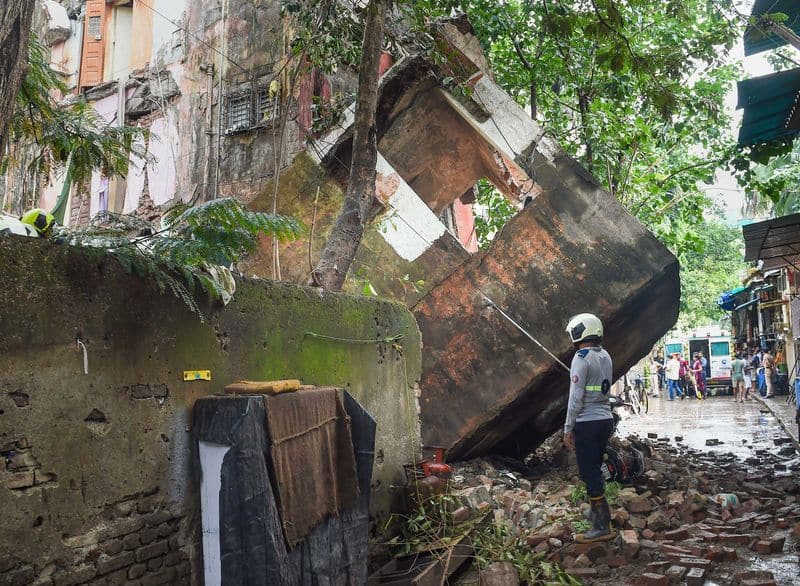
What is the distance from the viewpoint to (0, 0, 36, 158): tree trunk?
113 inches

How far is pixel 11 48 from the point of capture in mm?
2912

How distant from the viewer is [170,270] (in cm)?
374

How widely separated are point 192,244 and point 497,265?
15.7ft

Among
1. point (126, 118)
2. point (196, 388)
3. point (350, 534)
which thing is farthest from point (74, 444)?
point (126, 118)

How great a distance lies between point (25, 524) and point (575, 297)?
627 cm

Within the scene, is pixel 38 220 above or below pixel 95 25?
below

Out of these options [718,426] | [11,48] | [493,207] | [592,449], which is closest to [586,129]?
[493,207]

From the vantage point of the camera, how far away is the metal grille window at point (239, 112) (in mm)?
12625

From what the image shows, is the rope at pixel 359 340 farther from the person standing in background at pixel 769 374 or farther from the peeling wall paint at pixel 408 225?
the person standing in background at pixel 769 374

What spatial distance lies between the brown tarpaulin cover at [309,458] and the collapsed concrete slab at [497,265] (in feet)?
11.5

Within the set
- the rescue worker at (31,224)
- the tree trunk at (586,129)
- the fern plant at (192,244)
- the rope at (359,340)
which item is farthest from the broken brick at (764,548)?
the tree trunk at (586,129)

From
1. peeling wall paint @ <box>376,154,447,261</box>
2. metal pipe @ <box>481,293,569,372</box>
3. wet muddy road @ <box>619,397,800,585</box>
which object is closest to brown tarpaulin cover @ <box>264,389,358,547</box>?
wet muddy road @ <box>619,397,800,585</box>

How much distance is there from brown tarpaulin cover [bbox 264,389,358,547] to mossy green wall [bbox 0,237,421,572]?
43 centimetres

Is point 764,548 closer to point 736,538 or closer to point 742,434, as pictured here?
point 736,538
